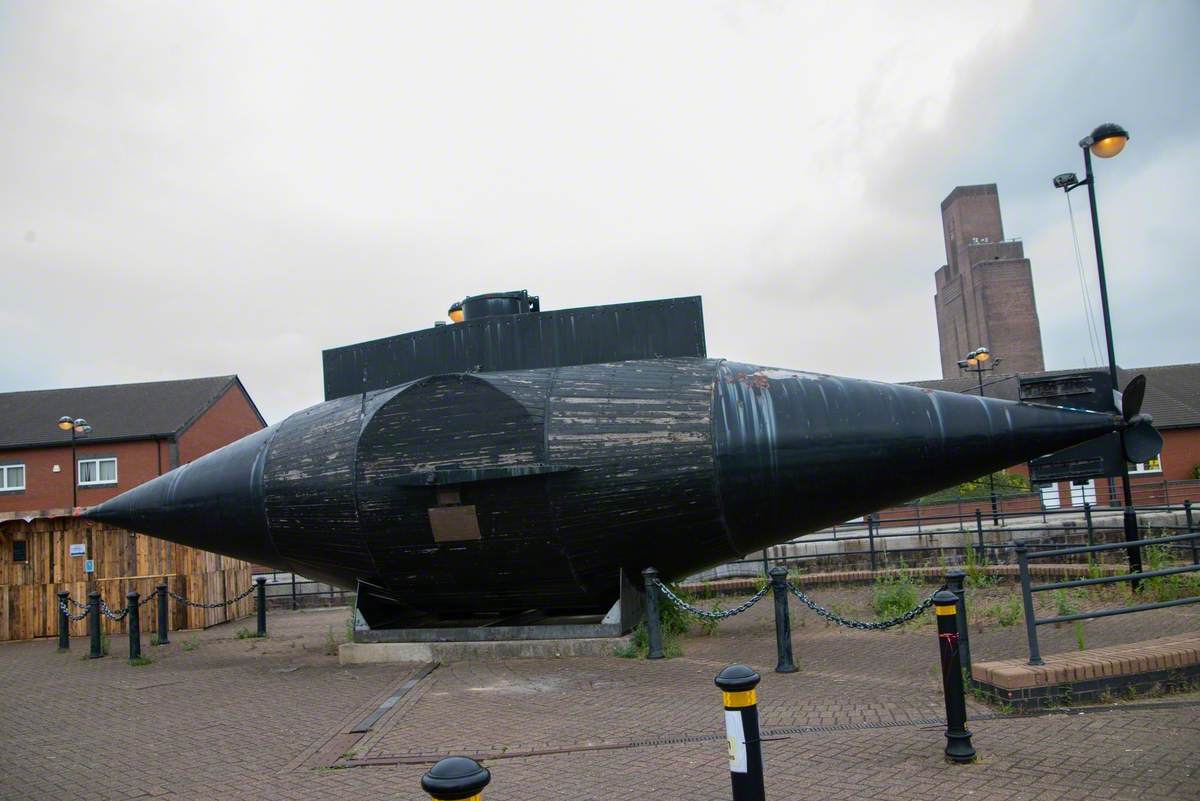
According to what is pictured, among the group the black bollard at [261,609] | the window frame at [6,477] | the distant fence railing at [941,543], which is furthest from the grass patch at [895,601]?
the window frame at [6,477]

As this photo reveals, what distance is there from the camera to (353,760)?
5.85 meters

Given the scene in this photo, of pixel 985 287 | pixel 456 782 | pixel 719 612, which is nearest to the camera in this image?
pixel 456 782

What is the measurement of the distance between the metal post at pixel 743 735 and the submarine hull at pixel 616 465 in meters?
4.29

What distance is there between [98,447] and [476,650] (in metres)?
28.8

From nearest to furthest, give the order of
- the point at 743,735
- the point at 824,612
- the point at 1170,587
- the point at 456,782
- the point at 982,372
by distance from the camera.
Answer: the point at 456,782
the point at 743,735
the point at 824,612
the point at 1170,587
the point at 982,372

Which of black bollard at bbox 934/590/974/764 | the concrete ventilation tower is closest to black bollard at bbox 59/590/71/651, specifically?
black bollard at bbox 934/590/974/764

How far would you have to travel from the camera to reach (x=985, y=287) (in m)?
55.2

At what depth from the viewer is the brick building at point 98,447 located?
1264 inches

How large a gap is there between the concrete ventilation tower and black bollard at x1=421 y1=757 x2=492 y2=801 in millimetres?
55148

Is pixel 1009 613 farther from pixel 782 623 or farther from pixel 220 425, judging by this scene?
pixel 220 425

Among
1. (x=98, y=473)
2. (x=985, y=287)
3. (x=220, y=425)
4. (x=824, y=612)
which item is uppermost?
(x=985, y=287)

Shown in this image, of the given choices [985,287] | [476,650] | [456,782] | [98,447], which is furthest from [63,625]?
[985,287]

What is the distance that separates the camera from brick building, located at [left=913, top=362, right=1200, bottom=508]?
2878cm

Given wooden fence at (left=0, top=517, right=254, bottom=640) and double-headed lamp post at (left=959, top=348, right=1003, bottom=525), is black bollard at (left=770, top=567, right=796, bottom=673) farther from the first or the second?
wooden fence at (left=0, top=517, right=254, bottom=640)
